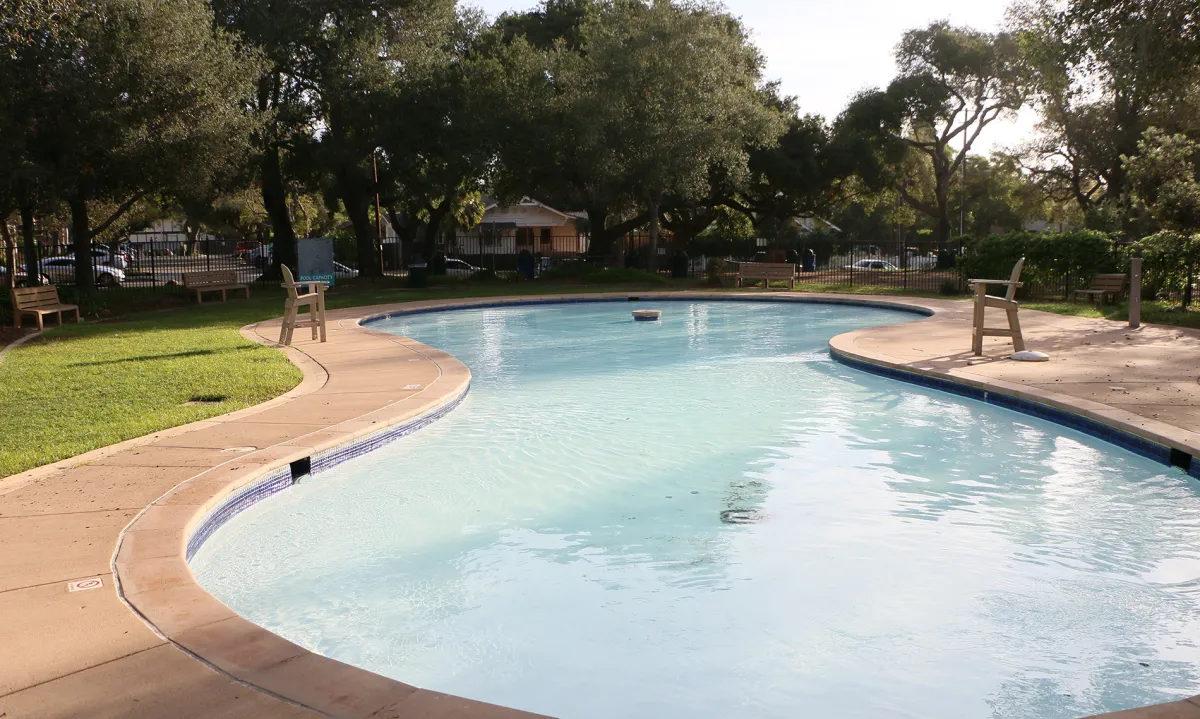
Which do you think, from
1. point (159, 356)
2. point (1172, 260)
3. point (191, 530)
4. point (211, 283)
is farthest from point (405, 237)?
point (191, 530)

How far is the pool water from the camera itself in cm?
435

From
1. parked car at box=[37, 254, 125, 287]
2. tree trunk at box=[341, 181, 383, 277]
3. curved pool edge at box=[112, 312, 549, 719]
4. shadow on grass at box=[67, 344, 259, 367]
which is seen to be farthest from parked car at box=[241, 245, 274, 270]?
curved pool edge at box=[112, 312, 549, 719]

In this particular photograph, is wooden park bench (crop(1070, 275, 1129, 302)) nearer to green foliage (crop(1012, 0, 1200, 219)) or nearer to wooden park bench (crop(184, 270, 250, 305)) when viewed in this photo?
green foliage (crop(1012, 0, 1200, 219))

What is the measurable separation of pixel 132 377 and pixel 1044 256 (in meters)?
19.1

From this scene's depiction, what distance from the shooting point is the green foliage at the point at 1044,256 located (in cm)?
1978

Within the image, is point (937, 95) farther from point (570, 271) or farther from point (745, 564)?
point (745, 564)

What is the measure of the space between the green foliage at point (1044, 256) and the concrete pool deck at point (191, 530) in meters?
8.80

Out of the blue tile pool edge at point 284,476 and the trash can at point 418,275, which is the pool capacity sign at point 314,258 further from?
the blue tile pool edge at point 284,476

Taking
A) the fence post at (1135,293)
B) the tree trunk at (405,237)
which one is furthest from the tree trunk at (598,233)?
the fence post at (1135,293)

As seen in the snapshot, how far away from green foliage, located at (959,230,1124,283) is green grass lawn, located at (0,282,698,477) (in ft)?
55.5

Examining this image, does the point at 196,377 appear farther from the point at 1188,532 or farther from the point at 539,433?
the point at 1188,532

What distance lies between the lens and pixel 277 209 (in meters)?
30.1

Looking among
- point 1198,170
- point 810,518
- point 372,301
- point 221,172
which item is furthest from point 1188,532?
point 1198,170

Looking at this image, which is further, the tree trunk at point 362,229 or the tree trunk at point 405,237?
the tree trunk at point 405,237
